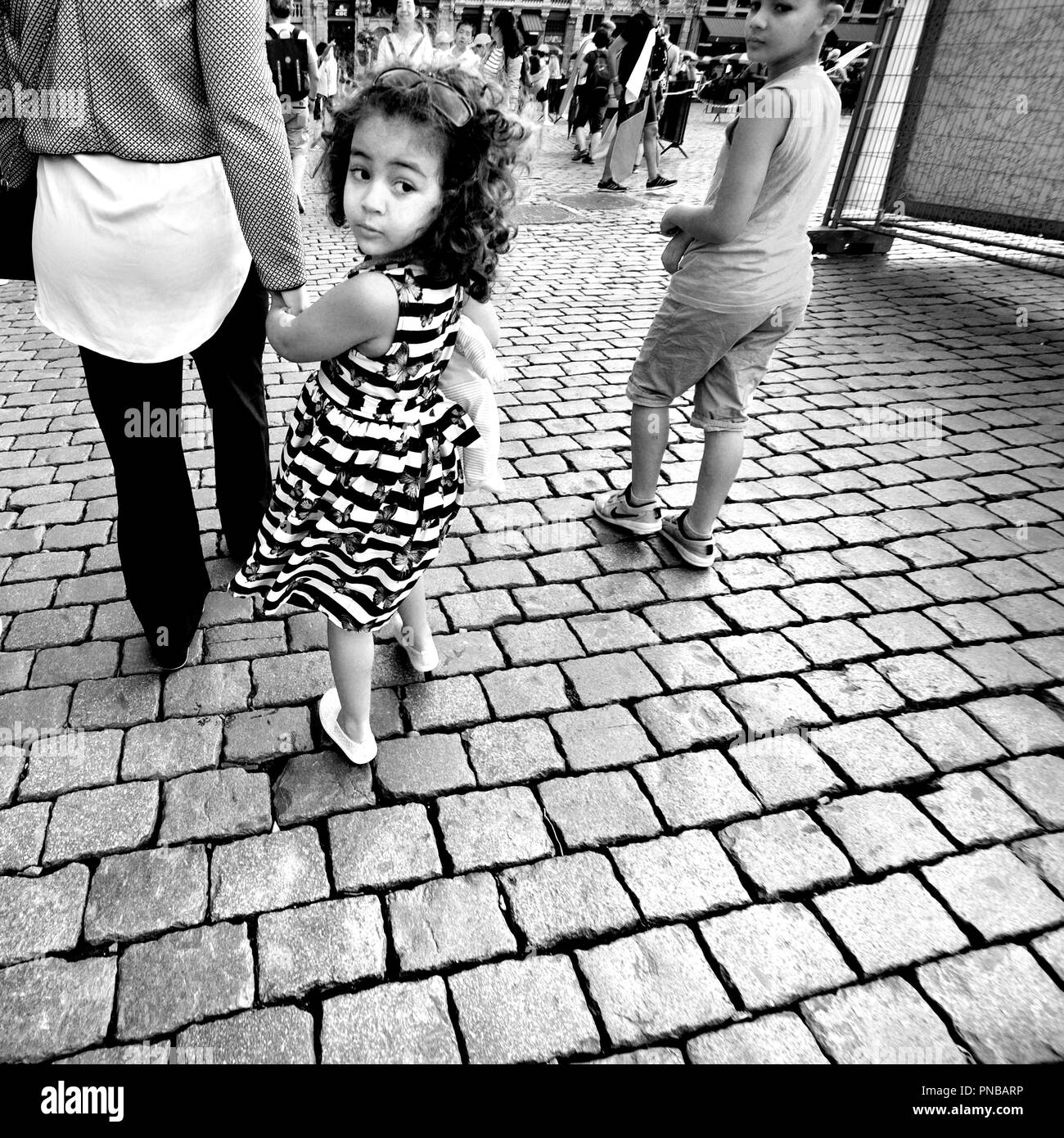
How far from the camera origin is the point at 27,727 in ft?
7.42

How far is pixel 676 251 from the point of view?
277cm

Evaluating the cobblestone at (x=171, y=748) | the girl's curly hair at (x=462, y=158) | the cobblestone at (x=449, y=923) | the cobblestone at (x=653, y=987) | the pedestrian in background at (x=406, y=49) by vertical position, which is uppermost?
the pedestrian in background at (x=406, y=49)

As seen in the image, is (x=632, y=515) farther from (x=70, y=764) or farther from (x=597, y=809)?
(x=70, y=764)

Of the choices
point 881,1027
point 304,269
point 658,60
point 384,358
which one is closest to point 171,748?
point 384,358

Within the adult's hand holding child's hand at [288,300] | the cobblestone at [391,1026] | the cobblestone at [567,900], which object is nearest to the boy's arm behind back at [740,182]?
the adult's hand holding child's hand at [288,300]

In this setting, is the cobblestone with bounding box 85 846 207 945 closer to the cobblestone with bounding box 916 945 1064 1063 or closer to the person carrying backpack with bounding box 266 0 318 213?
the cobblestone with bounding box 916 945 1064 1063

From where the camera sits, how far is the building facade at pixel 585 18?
141 feet

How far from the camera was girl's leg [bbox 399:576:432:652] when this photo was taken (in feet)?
7.72

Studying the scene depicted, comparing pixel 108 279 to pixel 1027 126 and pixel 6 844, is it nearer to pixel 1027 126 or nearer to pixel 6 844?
pixel 6 844

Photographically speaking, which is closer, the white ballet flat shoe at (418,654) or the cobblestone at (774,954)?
the cobblestone at (774,954)

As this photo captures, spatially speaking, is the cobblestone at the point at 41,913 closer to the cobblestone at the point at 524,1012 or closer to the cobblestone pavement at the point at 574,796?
the cobblestone pavement at the point at 574,796

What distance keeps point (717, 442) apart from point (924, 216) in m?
5.74

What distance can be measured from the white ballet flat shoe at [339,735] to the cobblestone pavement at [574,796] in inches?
1.8
